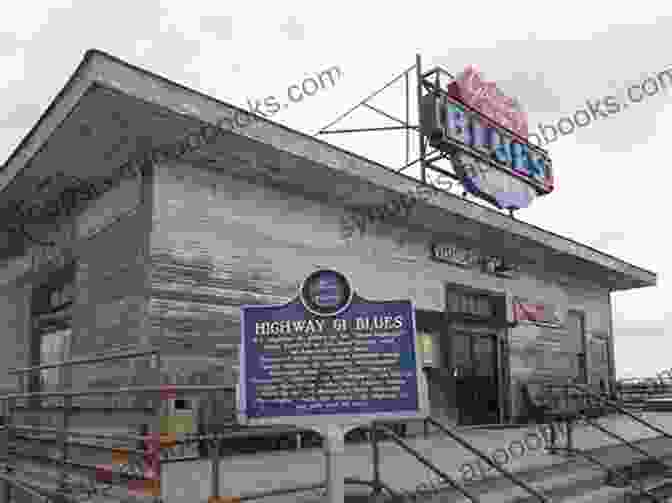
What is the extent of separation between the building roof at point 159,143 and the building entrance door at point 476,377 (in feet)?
8.64

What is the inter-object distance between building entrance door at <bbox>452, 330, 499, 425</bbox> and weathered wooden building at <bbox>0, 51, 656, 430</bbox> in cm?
4

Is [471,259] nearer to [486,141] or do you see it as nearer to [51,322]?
[486,141]

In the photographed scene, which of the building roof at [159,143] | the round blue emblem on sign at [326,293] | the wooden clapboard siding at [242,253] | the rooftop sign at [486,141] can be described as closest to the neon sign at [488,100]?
the rooftop sign at [486,141]

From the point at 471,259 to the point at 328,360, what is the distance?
31.8 ft

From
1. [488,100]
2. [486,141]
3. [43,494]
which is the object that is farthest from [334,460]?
[488,100]

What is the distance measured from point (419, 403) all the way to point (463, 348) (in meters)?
9.44

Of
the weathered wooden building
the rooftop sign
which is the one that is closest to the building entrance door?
the weathered wooden building

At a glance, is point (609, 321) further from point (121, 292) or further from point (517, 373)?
point (121, 292)

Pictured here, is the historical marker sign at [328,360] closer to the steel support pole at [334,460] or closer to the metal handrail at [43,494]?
the steel support pole at [334,460]

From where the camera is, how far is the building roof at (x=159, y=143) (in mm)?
7121

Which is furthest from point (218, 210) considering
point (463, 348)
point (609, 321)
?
point (609, 321)

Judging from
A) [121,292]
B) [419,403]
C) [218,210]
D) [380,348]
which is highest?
[218,210]

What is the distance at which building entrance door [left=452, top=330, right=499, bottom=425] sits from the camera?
1350 centimetres

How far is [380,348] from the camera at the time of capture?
15.1 feet
